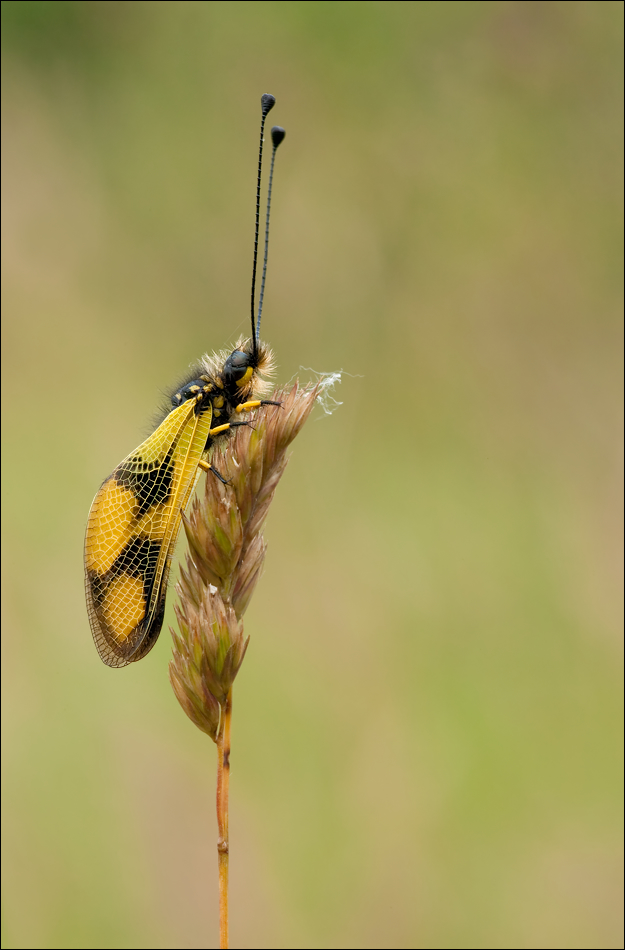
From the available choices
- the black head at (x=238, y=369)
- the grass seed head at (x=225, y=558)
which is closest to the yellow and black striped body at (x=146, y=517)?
the black head at (x=238, y=369)

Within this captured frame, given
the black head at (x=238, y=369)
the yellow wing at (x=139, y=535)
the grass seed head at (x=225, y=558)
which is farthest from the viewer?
the black head at (x=238, y=369)

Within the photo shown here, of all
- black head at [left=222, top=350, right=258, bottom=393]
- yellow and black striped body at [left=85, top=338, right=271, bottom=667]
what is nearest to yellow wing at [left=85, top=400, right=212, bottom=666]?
yellow and black striped body at [left=85, top=338, right=271, bottom=667]

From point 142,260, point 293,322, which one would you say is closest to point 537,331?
point 293,322

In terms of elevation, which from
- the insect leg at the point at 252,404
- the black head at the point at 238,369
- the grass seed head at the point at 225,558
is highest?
the black head at the point at 238,369

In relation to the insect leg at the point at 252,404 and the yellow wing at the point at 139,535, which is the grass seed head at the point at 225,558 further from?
the yellow wing at the point at 139,535

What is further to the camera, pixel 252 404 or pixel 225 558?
pixel 252 404

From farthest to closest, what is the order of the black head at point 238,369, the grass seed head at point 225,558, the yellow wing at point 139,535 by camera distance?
the black head at point 238,369 → the yellow wing at point 139,535 → the grass seed head at point 225,558

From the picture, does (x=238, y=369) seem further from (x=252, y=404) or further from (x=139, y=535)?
(x=139, y=535)

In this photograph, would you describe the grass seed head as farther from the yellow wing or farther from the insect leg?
the yellow wing

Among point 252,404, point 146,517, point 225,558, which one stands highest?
point 252,404

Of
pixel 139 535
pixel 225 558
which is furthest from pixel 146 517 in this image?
pixel 225 558
